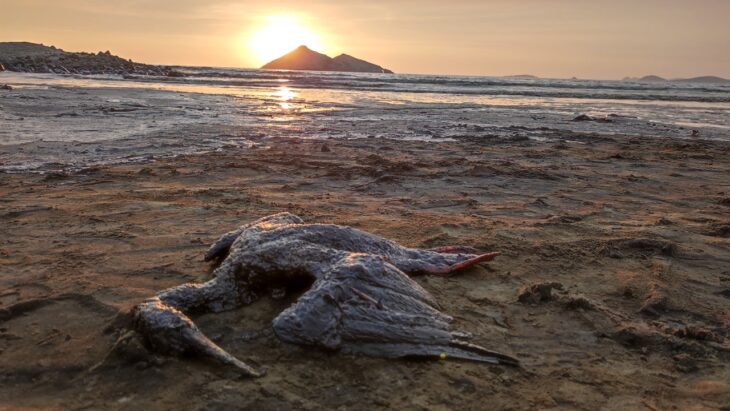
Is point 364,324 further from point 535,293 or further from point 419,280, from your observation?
point 535,293

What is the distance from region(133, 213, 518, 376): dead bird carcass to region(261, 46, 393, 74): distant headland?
127 m

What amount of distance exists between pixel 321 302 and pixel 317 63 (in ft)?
427

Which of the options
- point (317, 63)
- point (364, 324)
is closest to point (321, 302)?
point (364, 324)

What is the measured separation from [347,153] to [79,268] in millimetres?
7333

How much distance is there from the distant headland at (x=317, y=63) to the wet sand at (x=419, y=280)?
12248cm

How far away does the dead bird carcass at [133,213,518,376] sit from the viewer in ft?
11.0

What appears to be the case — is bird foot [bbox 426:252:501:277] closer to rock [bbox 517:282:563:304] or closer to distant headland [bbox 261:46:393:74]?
rock [bbox 517:282:563:304]

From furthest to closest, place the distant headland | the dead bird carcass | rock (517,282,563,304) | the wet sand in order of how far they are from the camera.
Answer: the distant headland, rock (517,282,563,304), the dead bird carcass, the wet sand

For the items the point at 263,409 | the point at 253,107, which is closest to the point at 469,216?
the point at 263,409

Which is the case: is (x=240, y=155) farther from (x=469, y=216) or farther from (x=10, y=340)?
(x=10, y=340)

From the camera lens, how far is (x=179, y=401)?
115 inches

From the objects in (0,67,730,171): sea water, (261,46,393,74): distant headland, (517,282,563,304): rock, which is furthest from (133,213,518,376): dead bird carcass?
(261,46,393,74): distant headland

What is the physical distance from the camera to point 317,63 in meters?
128

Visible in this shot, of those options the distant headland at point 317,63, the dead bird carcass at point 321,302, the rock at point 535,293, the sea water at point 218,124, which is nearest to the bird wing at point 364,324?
the dead bird carcass at point 321,302
